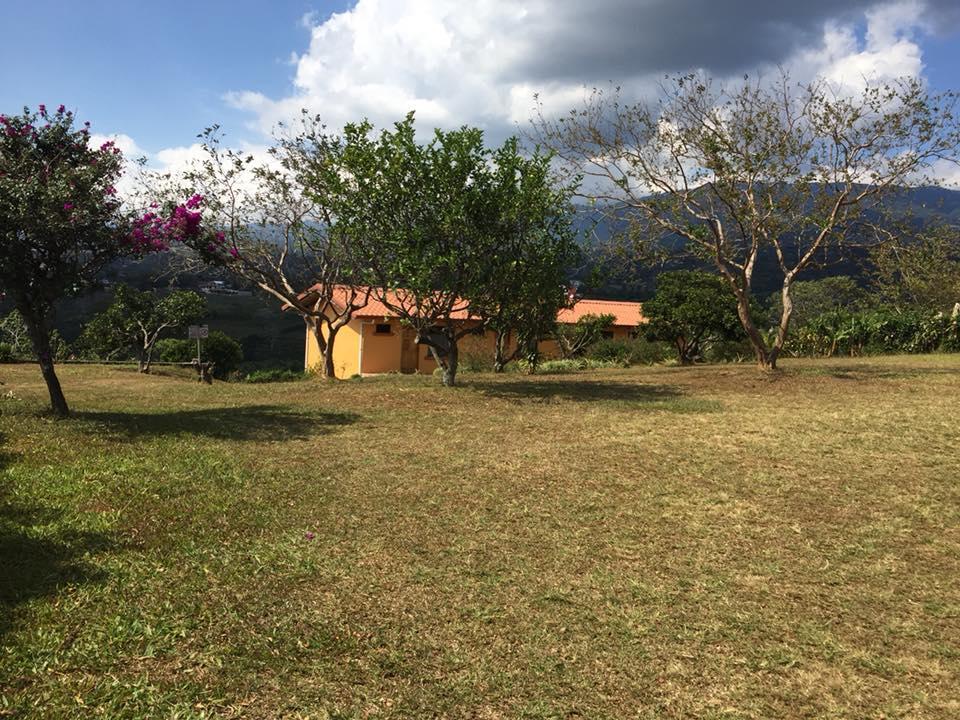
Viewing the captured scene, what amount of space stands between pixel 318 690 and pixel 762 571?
3484 mm

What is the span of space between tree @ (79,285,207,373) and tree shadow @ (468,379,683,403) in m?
16.0

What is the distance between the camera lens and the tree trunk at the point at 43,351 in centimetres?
1032

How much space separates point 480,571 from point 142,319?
1037 inches

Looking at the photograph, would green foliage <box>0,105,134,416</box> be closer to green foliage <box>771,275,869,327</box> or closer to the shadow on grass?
the shadow on grass

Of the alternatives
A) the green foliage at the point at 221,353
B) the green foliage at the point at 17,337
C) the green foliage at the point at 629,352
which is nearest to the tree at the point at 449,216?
the green foliage at the point at 629,352

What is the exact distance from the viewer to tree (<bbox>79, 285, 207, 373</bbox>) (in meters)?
27.1

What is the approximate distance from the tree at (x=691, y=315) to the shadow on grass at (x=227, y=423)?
1724 cm

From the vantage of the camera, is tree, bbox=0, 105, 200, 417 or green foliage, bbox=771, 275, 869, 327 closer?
tree, bbox=0, 105, 200, 417

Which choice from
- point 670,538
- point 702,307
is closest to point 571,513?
point 670,538

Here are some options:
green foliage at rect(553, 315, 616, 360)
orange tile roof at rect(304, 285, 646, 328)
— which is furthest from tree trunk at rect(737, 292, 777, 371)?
orange tile roof at rect(304, 285, 646, 328)

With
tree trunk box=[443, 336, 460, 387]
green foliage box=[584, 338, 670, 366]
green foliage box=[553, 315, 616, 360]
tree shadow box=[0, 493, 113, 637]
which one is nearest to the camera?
tree shadow box=[0, 493, 113, 637]

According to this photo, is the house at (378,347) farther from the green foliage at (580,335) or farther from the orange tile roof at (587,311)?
the green foliage at (580,335)

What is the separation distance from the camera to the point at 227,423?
1110 cm

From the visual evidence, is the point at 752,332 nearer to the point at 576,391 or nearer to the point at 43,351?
the point at 576,391
